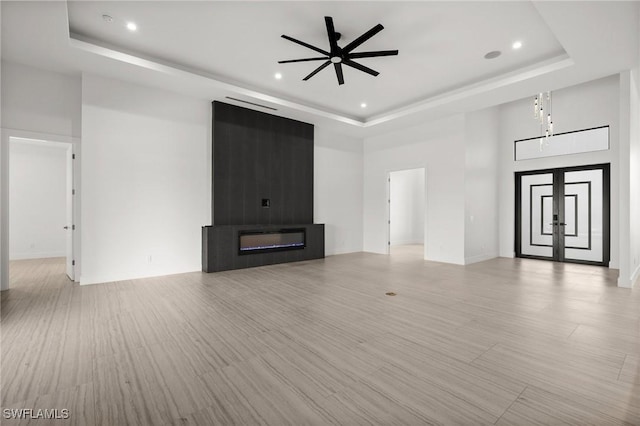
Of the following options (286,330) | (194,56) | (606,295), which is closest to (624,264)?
(606,295)

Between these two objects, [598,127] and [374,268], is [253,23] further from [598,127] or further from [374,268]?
[598,127]

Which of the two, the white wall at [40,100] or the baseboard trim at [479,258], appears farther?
the baseboard trim at [479,258]

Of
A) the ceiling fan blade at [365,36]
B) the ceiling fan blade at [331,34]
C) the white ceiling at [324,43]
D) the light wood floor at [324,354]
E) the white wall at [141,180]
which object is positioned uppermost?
the white ceiling at [324,43]

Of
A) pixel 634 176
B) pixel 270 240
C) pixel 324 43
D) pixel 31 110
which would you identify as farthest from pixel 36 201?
pixel 634 176

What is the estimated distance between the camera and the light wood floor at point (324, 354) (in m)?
1.77

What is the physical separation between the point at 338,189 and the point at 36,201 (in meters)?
7.96

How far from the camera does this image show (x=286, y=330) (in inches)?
117

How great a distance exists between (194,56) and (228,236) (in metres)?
3.24

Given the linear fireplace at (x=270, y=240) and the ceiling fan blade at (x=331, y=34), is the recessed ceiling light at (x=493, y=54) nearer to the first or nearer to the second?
the ceiling fan blade at (x=331, y=34)

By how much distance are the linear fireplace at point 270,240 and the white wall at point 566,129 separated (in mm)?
5459

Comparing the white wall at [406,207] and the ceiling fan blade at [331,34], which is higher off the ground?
the ceiling fan blade at [331,34]

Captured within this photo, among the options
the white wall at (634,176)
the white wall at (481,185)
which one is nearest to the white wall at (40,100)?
the white wall at (481,185)

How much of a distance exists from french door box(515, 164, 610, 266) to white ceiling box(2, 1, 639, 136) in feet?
8.73

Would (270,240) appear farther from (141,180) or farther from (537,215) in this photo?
(537,215)
